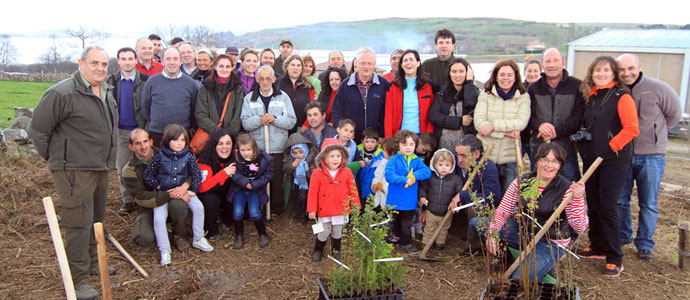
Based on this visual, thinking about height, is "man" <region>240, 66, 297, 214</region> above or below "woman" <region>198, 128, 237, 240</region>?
above

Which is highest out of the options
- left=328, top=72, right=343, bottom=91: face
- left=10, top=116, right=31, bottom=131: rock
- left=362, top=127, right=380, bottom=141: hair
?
left=328, top=72, right=343, bottom=91: face

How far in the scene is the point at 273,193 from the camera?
257 inches

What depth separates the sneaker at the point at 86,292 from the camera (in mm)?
4195

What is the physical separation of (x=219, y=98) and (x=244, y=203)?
1.36 meters

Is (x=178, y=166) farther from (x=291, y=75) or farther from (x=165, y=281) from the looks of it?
(x=291, y=75)

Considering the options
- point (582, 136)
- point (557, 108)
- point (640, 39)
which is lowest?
point (582, 136)

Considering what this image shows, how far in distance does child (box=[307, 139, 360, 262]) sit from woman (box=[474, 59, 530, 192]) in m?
1.60

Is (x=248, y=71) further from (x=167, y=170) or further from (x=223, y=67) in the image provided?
(x=167, y=170)

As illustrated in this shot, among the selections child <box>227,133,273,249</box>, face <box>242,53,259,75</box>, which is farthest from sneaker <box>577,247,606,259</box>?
face <box>242,53,259,75</box>

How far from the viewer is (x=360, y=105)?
625 cm

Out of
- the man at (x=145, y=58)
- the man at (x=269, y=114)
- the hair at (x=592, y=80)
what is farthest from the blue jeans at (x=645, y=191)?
the man at (x=145, y=58)

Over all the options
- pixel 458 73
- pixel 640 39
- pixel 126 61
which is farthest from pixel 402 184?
pixel 640 39

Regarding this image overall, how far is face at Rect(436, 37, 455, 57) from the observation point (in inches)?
252

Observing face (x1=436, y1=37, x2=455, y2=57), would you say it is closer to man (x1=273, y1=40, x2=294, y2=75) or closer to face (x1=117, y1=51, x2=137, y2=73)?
man (x1=273, y1=40, x2=294, y2=75)
